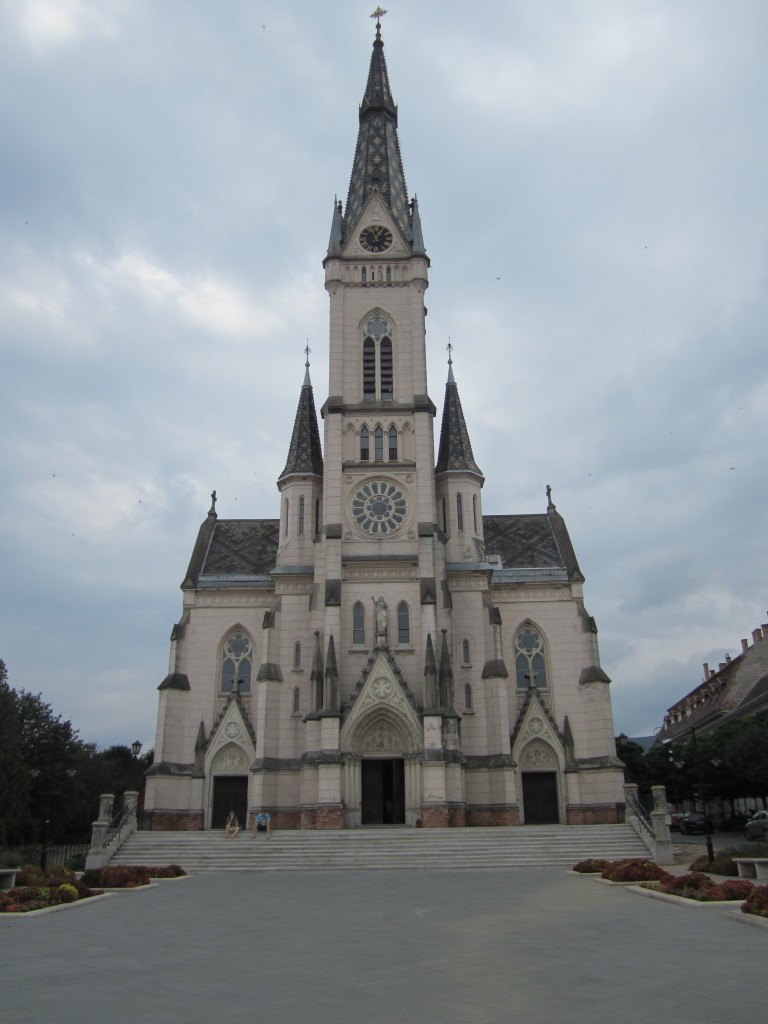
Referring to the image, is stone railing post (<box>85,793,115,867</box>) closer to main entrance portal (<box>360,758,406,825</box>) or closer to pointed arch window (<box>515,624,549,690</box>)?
main entrance portal (<box>360,758,406,825</box>)

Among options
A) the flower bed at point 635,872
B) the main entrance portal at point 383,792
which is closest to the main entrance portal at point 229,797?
the main entrance portal at point 383,792

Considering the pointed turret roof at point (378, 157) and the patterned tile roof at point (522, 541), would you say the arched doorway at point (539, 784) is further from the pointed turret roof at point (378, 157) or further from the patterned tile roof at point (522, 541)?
the pointed turret roof at point (378, 157)

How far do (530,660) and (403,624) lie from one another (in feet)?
26.2

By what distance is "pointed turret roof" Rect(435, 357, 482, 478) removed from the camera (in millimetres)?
48719

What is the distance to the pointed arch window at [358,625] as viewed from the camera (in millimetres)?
42688

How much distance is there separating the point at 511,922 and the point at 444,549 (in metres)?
30.8

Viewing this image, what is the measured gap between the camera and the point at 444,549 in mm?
46281

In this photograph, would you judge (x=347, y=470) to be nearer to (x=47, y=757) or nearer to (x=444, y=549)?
(x=444, y=549)

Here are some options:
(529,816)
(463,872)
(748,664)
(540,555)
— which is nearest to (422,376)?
(540,555)

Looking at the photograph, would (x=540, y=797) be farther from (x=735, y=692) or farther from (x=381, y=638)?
(x=735, y=692)

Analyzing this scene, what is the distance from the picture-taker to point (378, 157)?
2162 inches

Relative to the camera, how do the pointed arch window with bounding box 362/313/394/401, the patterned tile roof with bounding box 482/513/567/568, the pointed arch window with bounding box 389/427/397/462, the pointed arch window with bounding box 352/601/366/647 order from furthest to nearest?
the patterned tile roof with bounding box 482/513/567/568 → the pointed arch window with bounding box 362/313/394/401 → the pointed arch window with bounding box 389/427/397/462 → the pointed arch window with bounding box 352/601/366/647

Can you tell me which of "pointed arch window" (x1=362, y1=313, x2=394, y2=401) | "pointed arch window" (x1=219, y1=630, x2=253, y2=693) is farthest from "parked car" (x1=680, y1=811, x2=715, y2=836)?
"pointed arch window" (x1=362, y1=313, x2=394, y2=401)

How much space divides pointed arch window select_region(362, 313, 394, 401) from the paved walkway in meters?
31.9
